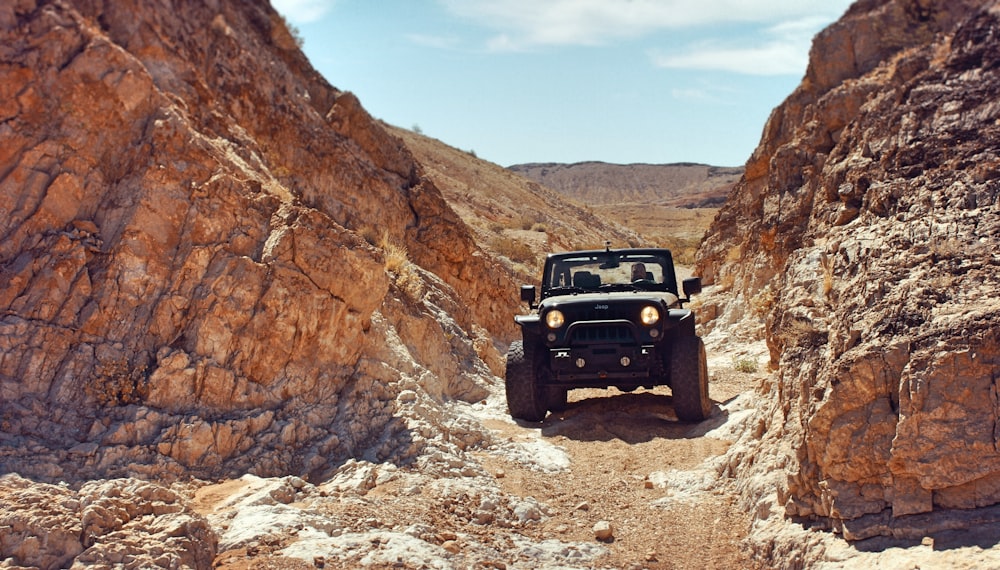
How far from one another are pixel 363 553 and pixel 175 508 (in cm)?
111

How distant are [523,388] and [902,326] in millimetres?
4892

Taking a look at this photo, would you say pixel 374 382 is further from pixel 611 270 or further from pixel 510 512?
pixel 611 270

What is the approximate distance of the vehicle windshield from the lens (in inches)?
382

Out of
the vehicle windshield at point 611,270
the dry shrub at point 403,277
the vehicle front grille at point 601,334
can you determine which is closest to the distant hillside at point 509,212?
the dry shrub at point 403,277

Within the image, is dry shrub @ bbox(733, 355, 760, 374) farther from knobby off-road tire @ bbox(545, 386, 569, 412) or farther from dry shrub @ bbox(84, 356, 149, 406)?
dry shrub @ bbox(84, 356, 149, 406)

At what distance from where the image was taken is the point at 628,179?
437ft

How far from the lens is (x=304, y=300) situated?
722 centimetres

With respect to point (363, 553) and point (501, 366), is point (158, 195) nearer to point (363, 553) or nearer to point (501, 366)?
point (363, 553)

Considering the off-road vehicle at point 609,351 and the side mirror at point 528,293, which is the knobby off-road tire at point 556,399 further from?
the side mirror at point 528,293

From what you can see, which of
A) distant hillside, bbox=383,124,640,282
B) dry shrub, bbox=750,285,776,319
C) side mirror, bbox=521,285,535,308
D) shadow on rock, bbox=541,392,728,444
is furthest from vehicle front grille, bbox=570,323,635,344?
distant hillside, bbox=383,124,640,282

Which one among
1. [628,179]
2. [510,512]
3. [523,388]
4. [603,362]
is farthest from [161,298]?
[628,179]

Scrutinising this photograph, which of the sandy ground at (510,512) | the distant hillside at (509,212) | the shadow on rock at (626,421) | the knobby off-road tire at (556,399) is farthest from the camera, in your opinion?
the distant hillside at (509,212)

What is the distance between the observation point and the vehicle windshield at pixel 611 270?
970cm

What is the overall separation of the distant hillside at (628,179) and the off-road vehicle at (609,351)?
358 ft
